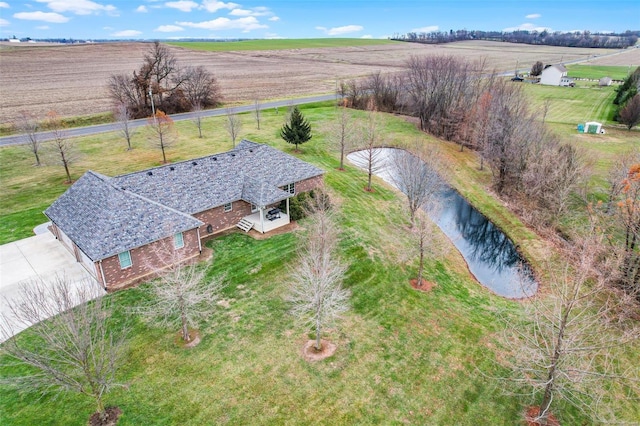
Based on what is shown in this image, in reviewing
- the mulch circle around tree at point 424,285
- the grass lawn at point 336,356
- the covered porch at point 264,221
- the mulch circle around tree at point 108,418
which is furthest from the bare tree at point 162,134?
the mulch circle around tree at point 108,418

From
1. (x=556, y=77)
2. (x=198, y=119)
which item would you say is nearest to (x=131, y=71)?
(x=198, y=119)

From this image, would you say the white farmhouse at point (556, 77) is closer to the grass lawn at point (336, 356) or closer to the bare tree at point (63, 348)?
the grass lawn at point (336, 356)

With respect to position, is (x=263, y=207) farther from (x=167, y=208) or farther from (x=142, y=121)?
(x=142, y=121)

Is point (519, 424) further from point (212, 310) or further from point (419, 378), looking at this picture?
point (212, 310)

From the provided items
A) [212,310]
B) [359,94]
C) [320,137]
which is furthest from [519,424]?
[359,94]

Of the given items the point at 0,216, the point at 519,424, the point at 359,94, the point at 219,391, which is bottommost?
the point at 519,424
